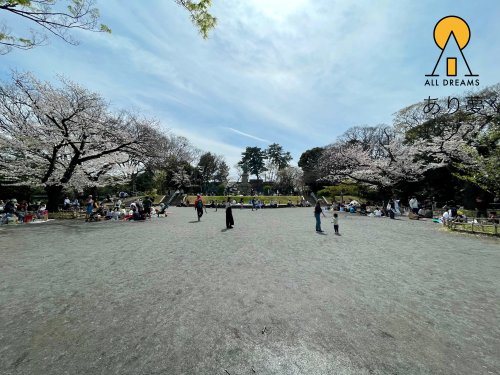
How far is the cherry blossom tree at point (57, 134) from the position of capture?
643 inches

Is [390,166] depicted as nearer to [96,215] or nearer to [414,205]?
[414,205]

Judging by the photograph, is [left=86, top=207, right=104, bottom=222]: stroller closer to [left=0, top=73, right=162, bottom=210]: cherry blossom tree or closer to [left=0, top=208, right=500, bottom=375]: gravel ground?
[left=0, top=73, right=162, bottom=210]: cherry blossom tree

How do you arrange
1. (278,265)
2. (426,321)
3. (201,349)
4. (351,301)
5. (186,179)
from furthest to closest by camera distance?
(186,179) < (278,265) < (351,301) < (426,321) < (201,349)

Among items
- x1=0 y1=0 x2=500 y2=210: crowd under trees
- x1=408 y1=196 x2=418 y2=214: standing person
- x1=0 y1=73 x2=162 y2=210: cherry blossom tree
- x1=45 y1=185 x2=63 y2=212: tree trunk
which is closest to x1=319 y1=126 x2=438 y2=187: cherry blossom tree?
x1=0 y1=0 x2=500 y2=210: crowd under trees

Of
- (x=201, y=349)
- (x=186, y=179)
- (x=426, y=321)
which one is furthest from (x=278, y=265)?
(x=186, y=179)

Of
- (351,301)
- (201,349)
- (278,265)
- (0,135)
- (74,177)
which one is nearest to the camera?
(201,349)

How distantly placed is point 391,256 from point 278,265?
3708 millimetres

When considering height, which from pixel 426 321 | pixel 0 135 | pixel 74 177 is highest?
pixel 0 135

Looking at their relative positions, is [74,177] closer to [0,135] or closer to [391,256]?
[0,135]

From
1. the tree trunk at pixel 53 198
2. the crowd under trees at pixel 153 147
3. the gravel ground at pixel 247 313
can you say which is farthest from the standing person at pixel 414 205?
the tree trunk at pixel 53 198

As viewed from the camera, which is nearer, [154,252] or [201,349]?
[201,349]

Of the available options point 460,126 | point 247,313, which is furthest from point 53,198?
point 460,126

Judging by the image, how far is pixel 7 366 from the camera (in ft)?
9.30

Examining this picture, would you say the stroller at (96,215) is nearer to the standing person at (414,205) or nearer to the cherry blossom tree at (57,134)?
the cherry blossom tree at (57,134)
